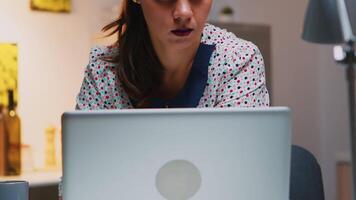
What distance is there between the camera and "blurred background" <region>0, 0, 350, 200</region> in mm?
2980

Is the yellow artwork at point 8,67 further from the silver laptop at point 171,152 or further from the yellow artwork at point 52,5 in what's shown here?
the silver laptop at point 171,152

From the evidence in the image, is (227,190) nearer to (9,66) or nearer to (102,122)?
(102,122)

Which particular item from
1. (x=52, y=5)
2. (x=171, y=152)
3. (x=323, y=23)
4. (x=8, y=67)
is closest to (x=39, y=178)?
(x=8, y=67)

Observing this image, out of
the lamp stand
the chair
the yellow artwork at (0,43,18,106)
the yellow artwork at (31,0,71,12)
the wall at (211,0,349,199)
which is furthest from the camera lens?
the wall at (211,0,349,199)

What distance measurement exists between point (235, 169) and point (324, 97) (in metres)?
3.53

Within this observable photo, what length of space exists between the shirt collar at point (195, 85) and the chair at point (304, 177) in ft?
0.81

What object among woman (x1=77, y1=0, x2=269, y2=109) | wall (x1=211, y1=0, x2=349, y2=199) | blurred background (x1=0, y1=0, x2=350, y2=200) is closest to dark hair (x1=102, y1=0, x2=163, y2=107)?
woman (x1=77, y1=0, x2=269, y2=109)

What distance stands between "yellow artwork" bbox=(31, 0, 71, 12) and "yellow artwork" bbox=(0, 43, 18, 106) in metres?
0.22

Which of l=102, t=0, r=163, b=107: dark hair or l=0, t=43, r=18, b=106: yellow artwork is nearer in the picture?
l=102, t=0, r=163, b=107: dark hair

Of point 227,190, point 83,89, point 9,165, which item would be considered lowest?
point 9,165

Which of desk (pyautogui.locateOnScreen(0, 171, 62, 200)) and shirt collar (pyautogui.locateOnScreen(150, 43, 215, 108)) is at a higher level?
shirt collar (pyautogui.locateOnScreen(150, 43, 215, 108))

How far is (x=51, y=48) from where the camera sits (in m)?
3.05

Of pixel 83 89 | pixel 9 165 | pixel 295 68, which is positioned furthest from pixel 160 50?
pixel 295 68

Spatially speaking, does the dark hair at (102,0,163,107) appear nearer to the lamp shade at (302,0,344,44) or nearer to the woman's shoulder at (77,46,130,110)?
the woman's shoulder at (77,46,130,110)
